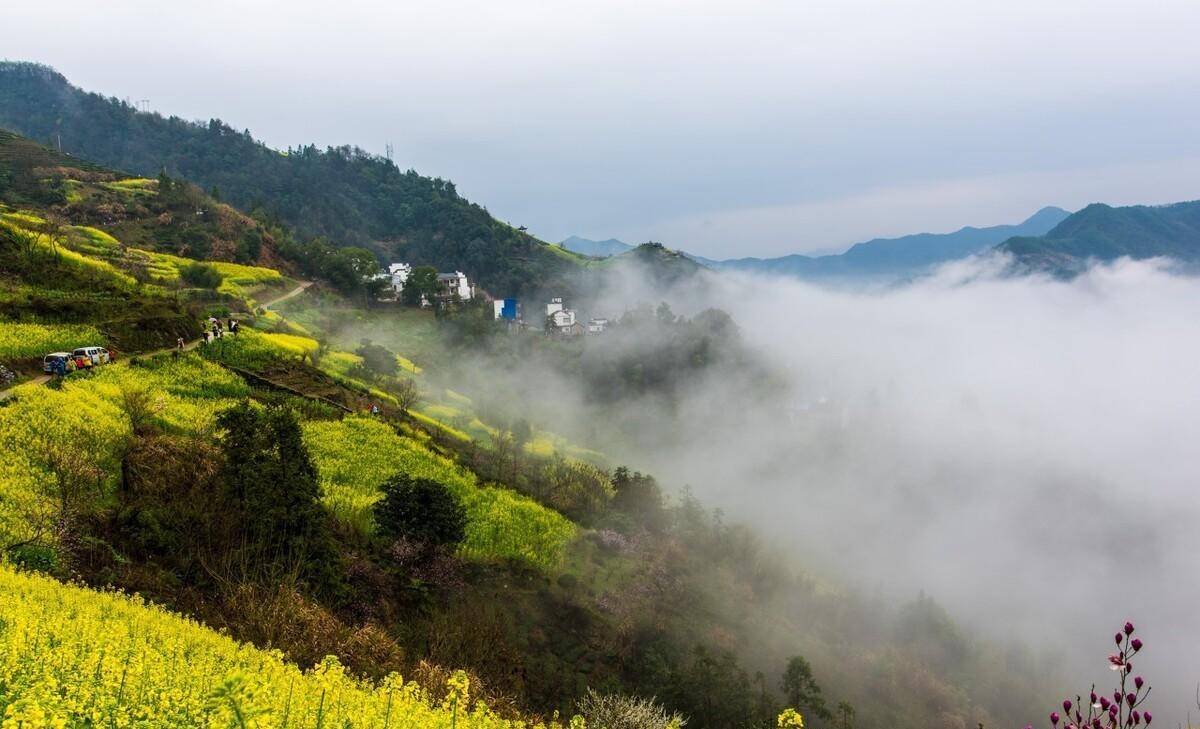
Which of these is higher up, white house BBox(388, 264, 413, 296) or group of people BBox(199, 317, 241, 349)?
white house BBox(388, 264, 413, 296)

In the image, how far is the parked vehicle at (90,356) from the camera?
30.3 m

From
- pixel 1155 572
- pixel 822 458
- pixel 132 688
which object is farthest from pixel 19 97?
pixel 1155 572

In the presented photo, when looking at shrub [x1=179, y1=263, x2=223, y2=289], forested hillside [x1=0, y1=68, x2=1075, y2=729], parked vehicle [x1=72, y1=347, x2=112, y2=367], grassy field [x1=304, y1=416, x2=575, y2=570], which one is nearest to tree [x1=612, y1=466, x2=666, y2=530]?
forested hillside [x1=0, y1=68, x2=1075, y2=729]

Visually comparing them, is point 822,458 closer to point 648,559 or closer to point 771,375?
point 771,375

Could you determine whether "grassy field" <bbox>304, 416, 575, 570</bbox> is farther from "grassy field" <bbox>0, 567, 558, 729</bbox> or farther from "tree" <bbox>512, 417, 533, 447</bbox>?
"grassy field" <bbox>0, 567, 558, 729</bbox>

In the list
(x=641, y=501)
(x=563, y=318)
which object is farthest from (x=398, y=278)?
(x=641, y=501)

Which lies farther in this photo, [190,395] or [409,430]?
[409,430]

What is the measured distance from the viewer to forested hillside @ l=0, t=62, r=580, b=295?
132 meters

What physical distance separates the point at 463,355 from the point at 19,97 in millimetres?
169433

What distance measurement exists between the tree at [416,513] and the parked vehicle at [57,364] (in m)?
15.5

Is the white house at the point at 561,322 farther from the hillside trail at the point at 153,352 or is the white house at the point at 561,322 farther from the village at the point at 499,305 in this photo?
the hillside trail at the point at 153,352

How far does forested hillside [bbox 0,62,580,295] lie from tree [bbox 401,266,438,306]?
37764 mm

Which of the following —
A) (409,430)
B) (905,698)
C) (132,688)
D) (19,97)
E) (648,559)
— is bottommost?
(905,698)

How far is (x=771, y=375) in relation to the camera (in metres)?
100
